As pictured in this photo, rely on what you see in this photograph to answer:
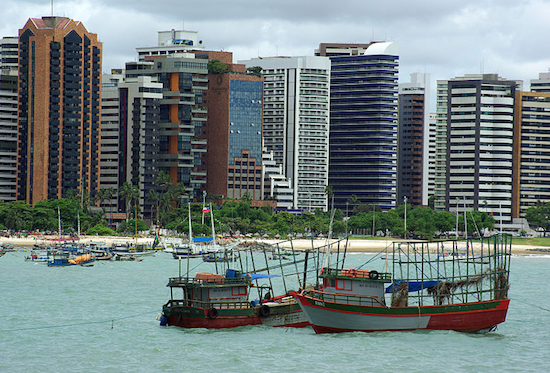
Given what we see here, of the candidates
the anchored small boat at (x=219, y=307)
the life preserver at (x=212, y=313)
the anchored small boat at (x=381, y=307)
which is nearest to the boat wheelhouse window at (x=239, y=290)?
the anchored small boat at (x=219, y=307)

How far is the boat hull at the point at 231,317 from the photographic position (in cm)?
6412

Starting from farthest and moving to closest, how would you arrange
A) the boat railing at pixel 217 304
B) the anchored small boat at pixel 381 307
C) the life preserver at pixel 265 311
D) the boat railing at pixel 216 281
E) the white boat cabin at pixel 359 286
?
1. the life preserver at pixel 265 311
2. the boat railing at pixel 216 281
3. the boat railing at pixel 217 304
4. the white boat cabin at pixel 359 286
5. the anchored small boat at pixel 381 307

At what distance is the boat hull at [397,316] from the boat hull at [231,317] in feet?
11.6

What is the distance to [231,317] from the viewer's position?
64438mm

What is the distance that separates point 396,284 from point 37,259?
311 ft

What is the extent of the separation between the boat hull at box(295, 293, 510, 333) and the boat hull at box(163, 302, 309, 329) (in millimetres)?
3532

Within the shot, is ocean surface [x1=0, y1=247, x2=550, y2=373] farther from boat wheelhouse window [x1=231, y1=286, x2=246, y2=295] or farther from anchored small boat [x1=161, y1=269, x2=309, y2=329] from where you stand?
boat wheelhouse window [x1=231, y1=286, x2=246, y2=295]

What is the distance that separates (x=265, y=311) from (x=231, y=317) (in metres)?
2.74

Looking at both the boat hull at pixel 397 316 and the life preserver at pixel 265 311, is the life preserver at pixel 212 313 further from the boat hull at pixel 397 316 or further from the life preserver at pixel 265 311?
the boat hull at pixel 397 316

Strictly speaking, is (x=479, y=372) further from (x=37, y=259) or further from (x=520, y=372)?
(x=37, y=259)

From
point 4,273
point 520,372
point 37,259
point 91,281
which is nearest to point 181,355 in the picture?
point 520,372

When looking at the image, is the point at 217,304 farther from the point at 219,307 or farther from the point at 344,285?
the point at 344,285

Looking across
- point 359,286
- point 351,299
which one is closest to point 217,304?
point 351,299

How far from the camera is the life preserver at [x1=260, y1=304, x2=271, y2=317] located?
6506 centimetres
